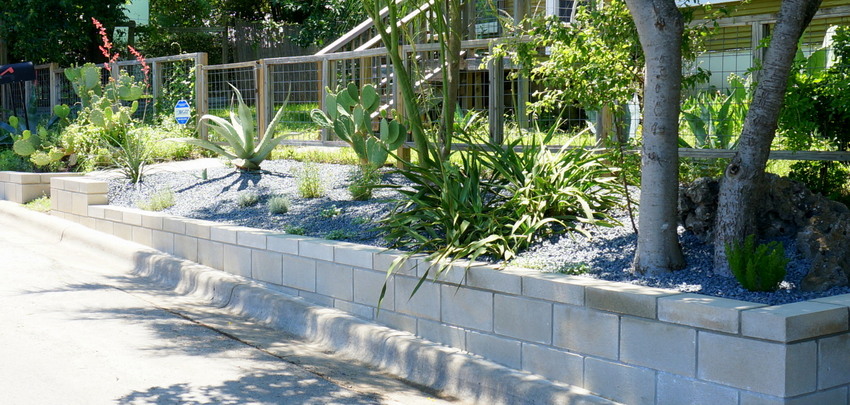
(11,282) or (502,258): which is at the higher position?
(502,258)

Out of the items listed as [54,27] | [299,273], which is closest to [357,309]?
[299,273]

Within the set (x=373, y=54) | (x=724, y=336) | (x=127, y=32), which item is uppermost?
(x=127, y=32)

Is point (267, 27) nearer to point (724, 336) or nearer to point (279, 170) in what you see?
point (279, 170)

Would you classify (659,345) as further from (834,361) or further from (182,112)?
(182,112)

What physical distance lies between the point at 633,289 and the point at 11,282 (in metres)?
5.79

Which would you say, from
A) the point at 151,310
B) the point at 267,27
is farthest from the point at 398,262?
the point at 267,27

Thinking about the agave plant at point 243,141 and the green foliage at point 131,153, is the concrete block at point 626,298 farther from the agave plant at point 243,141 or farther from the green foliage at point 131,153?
the green foliage at point 131,153

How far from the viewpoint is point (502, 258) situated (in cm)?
588

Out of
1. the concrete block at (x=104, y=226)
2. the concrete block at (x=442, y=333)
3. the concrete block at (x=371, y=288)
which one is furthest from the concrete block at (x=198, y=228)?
the concrete block at (x=442, y=333)

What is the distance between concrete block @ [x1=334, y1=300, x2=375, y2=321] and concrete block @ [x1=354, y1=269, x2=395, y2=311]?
4 cm

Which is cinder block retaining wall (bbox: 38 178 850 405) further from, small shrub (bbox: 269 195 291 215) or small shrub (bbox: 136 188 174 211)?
small shrub (bbox: 136 188 174 211)

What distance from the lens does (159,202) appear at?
32.0 ft

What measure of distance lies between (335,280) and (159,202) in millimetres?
3849

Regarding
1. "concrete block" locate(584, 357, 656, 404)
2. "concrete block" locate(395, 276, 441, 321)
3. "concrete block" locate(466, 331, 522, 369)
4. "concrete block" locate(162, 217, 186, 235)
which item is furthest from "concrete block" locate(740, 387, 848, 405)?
"concrete block" locate(162, 217, 186, 235)
